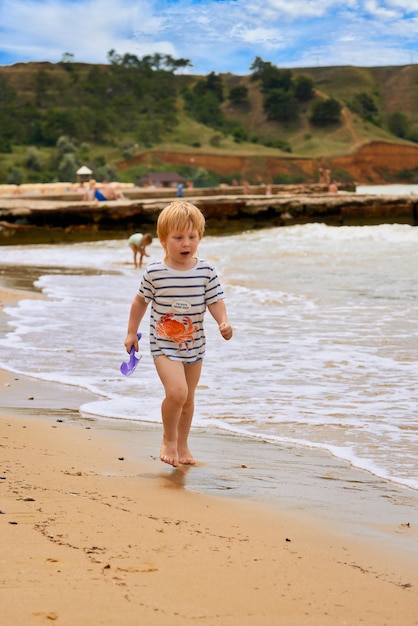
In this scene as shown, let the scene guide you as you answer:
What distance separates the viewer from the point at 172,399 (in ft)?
14.3

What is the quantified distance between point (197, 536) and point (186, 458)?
127cm

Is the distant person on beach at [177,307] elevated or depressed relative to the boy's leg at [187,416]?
elevated

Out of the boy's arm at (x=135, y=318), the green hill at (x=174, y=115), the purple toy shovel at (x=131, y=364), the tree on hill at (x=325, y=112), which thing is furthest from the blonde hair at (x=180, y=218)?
the tree on hill at (x=325, y=112)

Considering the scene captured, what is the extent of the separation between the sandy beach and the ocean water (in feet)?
1.68

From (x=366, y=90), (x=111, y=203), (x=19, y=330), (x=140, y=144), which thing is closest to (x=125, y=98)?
(x=140, y=144)

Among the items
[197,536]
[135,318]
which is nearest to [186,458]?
[135,318]

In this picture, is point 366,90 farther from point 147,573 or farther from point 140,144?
point 147,573

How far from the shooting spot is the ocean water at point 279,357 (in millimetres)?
5395

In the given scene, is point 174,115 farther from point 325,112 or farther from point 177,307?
point 177,307

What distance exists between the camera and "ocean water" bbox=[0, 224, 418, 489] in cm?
539

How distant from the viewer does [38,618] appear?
238 cm

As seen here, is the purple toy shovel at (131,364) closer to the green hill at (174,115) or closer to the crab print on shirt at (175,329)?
the crab print on shirt at (175,329)

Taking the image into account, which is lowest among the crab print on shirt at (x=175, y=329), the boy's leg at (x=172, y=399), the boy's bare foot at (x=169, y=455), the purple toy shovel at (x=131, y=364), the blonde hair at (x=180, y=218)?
Result: the boy's bare foot at (x=169, y=455)

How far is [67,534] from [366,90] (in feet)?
595
